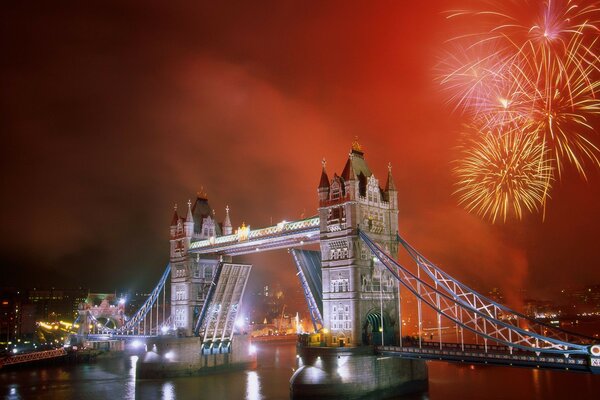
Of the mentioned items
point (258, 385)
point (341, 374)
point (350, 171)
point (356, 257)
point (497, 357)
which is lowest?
point (258, 385)

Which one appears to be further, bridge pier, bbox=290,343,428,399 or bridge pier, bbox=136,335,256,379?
bridge pier, bbox=136,335,256,379

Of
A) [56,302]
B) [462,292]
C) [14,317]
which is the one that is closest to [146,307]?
[462,292]

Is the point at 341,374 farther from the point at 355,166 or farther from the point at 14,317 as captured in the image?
the point at 14,317

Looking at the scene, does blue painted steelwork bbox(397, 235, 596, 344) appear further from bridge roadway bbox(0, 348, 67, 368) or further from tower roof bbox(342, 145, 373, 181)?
bridge roadway bbox(0, 348, 67, 368)

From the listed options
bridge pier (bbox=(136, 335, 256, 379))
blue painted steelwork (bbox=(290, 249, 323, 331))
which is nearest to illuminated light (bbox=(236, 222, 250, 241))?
blue painted steelwork (bbox=(290, 249, 323, 331))

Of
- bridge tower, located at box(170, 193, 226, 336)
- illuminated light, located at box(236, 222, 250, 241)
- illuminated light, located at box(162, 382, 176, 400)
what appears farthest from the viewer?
bridge tower, located at box(170, 193, 226, 336)

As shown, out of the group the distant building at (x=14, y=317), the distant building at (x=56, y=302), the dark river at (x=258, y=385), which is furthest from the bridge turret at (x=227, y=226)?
the distant building at (x=56, y=302)

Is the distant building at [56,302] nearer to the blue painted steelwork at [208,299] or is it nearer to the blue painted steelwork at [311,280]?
the blue painted steelwork at [208,299]
